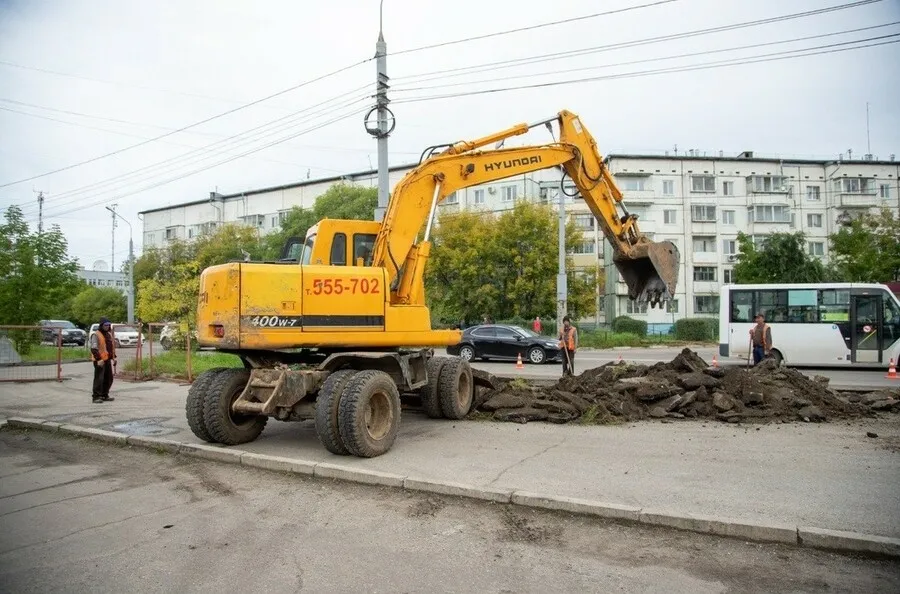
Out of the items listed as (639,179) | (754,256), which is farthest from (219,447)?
(639,179)

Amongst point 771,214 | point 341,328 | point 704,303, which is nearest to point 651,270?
point 341,328

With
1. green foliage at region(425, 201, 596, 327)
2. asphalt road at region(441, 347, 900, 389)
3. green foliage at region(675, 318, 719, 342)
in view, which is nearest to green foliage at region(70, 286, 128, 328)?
green foliage at region(425, 201, 596, 327)

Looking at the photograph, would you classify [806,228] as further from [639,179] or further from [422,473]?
[422,473]

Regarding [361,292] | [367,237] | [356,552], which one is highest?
[367,237]

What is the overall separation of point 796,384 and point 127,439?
11.2 meters

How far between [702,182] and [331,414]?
54.0 m

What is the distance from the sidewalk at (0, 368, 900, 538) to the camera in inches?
216

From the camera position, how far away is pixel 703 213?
5475 centimetres

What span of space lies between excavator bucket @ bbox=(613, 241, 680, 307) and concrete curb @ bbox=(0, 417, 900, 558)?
19.3 feet

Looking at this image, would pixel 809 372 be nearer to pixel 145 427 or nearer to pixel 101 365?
pixel 145 427

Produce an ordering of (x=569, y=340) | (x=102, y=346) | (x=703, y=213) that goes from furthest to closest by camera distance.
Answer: (x=703, y=213) → (x=569, y=340) → (x=102, y=346)

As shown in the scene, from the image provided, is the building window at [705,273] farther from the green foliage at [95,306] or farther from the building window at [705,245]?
the green foliage at [95,306]

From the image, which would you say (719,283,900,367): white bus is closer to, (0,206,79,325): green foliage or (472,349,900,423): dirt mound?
(472,349,900,423): dirt mound

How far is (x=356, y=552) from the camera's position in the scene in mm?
4734
